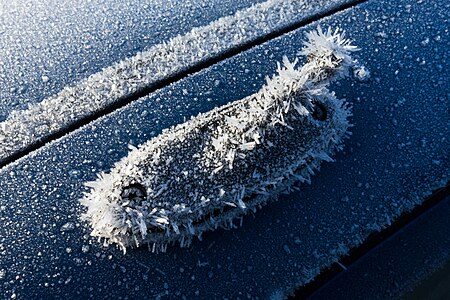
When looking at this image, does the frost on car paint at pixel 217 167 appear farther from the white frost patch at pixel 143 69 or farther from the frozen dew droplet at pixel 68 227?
the white frost patch at pixel 143 69

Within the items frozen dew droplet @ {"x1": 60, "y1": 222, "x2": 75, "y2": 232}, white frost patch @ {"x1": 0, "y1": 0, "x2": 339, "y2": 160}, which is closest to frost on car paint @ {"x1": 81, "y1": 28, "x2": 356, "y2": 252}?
frozen dew droplet @ {"x1": 60, "y1": 222, "x2": 75, "y2": 232}

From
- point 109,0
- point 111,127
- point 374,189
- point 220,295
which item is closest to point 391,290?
point 374,189

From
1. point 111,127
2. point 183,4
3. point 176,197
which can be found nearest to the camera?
point 176,197

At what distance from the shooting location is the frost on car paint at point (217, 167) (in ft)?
1.95

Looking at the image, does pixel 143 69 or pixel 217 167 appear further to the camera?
pixel 143 69

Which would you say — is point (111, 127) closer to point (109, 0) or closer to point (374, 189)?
point (109, 0)

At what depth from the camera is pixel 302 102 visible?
0.61 m

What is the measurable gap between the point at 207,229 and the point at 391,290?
31cm

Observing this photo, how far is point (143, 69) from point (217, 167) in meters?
0.27

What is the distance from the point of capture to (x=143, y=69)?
77 cm

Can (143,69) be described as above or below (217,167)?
above

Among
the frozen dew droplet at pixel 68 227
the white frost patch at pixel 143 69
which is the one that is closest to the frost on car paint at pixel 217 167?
the frozen dew droplet at pixel 68 227

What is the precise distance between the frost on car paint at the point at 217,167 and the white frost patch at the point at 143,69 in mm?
158

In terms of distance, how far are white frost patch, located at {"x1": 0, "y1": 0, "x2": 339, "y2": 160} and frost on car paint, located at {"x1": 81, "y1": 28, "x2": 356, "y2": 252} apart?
16cm
